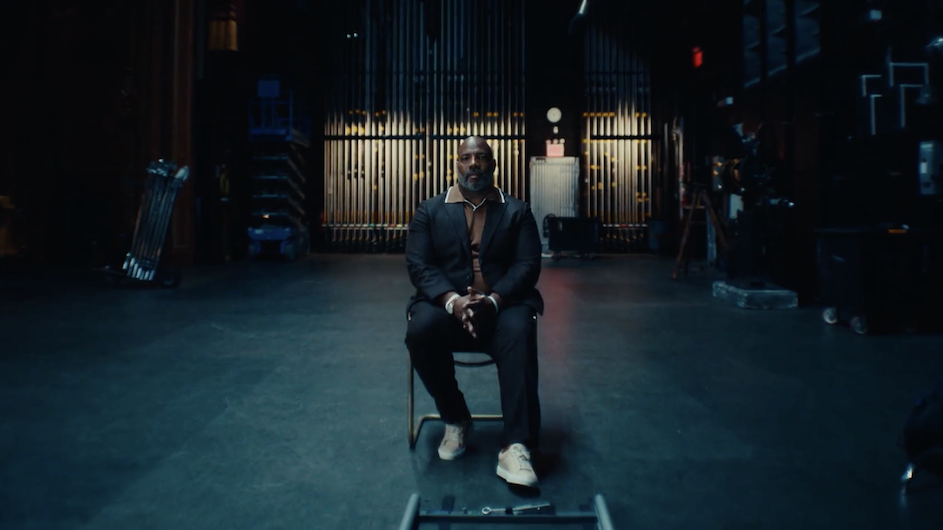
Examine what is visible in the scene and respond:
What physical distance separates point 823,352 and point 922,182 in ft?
5.81

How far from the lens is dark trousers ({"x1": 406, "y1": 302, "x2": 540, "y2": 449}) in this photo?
7.07 ft

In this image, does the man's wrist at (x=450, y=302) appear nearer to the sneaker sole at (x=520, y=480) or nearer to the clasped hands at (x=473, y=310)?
the clasped hands at (x=473, y=310)

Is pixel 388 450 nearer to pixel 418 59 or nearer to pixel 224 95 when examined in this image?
pixel 224 95

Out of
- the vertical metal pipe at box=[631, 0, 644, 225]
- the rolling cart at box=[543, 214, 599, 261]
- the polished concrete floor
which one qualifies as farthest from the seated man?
the vertical metal pipe at box=[631, 0, 644, 225]

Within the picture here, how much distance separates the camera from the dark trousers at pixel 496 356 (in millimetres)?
2154

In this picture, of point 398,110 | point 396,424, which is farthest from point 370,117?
point 396,424

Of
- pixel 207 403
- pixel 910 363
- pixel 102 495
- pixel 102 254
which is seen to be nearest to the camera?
pixel 102 495

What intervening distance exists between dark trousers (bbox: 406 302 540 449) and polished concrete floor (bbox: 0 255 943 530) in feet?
0.59

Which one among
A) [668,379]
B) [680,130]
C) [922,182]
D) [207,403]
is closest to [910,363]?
[668,379]

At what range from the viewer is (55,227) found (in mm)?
9414

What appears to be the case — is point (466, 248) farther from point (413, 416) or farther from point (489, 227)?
point (413, 416)

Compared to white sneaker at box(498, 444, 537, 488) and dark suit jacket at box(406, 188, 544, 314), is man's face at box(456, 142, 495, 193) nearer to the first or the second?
dark suit jacket at box(406, 188, 544, 314)

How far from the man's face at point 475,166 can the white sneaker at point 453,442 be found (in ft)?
2.70

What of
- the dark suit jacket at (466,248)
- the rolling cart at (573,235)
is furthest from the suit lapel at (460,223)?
the rolling cart at (573,235)
